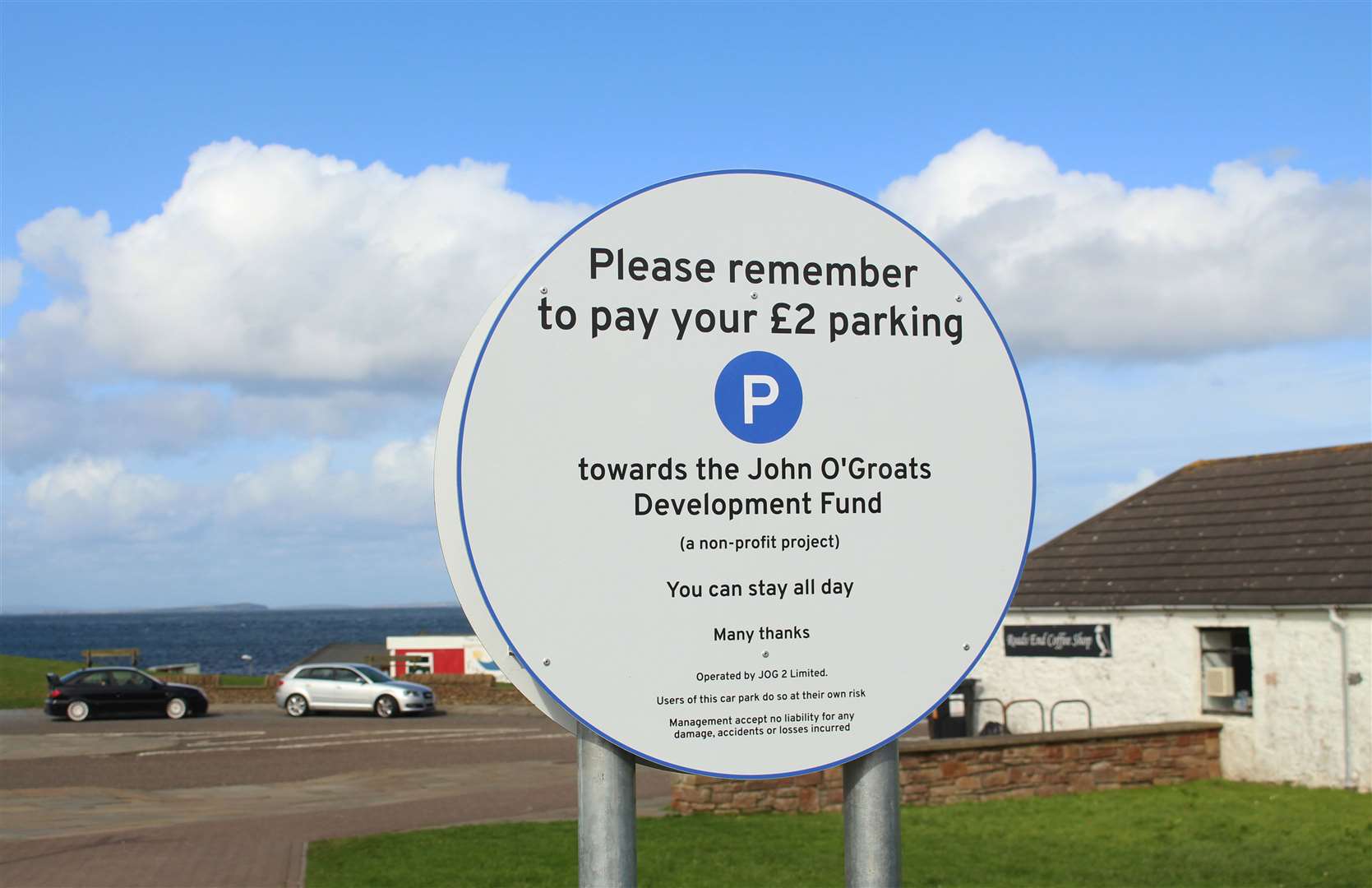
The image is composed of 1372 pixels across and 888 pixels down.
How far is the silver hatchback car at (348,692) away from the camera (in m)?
33.8

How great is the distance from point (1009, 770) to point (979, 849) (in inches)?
151

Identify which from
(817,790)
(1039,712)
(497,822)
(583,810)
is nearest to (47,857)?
(497,822)

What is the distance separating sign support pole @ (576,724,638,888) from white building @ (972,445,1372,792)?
656 inches

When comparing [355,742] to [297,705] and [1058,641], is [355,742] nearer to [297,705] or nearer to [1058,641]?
[297,705]

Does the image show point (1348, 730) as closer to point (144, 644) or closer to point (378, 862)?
point (378, 862)

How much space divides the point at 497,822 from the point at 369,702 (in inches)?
791

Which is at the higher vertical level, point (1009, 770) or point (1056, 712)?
point (1056, 712)

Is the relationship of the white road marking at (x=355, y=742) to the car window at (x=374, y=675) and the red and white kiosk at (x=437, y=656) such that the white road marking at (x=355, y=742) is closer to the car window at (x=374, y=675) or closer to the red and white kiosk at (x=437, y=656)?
the car window at (x=374, y=675)

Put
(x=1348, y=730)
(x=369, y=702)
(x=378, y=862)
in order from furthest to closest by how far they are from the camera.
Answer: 1. (x=369, y=702)
2. (x=1348, y=730)
3. (x=378, y=862)

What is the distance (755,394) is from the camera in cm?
238

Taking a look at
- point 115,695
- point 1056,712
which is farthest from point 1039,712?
point 115,695

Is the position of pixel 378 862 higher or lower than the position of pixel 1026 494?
lower

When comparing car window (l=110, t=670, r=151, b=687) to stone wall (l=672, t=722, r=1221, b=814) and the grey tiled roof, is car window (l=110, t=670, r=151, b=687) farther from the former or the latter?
the grey tiled roof

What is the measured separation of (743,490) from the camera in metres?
2.35
